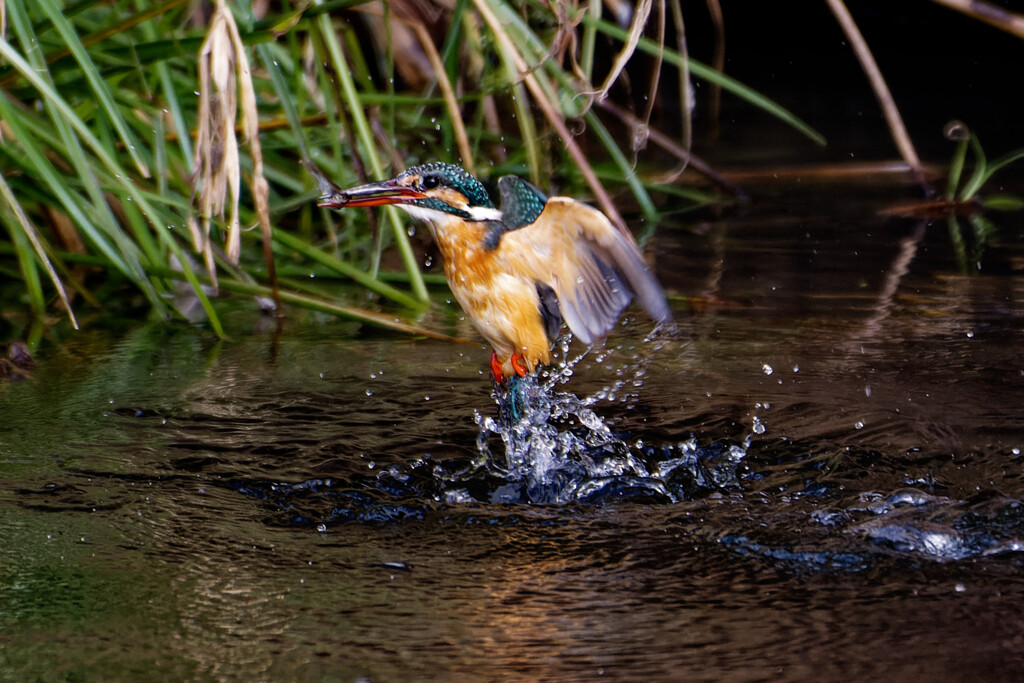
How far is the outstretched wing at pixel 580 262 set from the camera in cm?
199

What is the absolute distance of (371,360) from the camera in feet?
9.09

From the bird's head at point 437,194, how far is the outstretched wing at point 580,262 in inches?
2.1

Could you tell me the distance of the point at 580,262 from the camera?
211 cm

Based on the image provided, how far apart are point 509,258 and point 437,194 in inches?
6.5

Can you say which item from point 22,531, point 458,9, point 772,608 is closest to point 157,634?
point 22,531

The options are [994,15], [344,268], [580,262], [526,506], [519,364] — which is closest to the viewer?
[526,506]

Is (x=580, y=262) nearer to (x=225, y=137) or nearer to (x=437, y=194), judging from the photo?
(x=437, y=194)

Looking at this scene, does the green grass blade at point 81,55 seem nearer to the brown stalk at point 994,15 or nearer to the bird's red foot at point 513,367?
the bird's red foot at point 513,367

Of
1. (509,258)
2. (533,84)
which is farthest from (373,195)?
(533,84)

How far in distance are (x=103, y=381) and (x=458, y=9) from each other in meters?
1.15

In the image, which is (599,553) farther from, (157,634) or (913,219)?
(913,219)

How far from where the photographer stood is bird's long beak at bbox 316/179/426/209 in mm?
2113


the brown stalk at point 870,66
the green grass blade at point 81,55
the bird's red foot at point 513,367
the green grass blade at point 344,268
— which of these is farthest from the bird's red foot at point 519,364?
the brown stalk at point 870,66

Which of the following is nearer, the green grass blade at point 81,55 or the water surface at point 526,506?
the water surface at point 526,506
